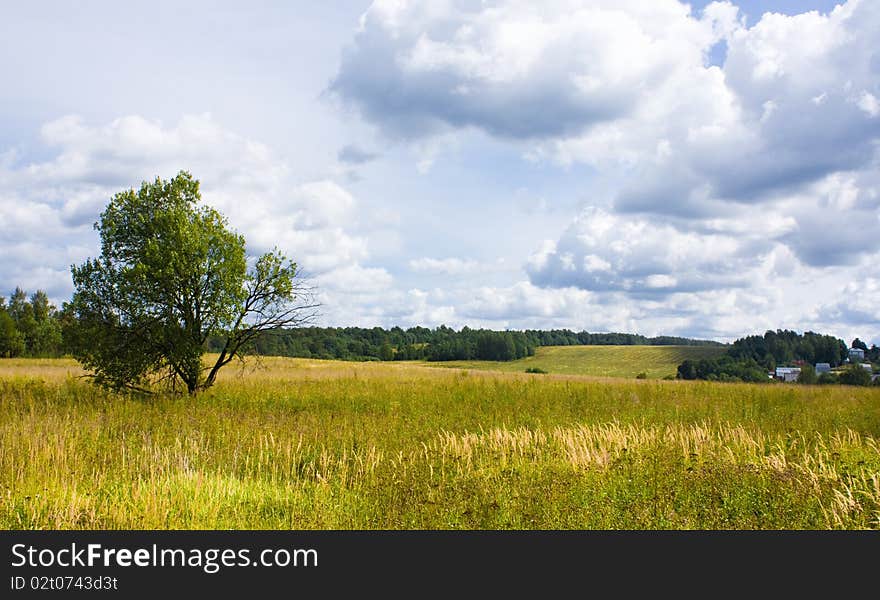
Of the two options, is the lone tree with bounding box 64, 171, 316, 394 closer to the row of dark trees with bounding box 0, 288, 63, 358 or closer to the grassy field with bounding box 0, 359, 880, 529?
the grassy field with bounding box 0, 359, 880, 529

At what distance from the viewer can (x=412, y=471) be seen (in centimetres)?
952

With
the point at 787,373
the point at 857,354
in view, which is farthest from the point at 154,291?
the point at 857,354

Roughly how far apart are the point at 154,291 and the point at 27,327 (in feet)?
262

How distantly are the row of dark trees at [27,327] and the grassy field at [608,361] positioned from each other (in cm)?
5119

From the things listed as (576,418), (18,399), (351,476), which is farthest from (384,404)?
(18,399)

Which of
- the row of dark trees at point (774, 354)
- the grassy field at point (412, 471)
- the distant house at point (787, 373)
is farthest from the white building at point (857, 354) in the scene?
the grassy field at point (412, 471)

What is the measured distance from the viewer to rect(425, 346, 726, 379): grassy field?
87.6m

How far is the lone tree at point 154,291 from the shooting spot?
1848cm

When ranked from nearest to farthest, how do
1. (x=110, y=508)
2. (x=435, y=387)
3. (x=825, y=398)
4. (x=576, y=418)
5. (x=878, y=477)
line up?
(x=110, y=508) → (x=878, y=477) → (x=576, y=418) → (x=825, y=398) → (x=435, y=387)

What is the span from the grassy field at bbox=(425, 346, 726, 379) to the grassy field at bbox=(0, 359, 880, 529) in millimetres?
68538

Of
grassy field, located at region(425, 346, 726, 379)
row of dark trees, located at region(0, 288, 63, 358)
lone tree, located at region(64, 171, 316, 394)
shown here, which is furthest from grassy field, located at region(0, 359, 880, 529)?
grassy field, located at region(425, 346, 726, 379)

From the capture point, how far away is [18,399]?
61.6ft

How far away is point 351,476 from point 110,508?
11.6 feet

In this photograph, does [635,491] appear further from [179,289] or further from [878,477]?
[179,289]
